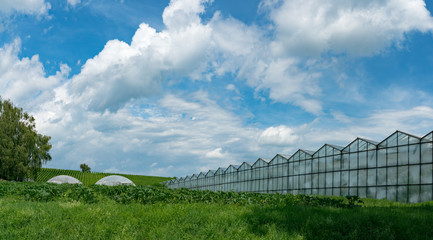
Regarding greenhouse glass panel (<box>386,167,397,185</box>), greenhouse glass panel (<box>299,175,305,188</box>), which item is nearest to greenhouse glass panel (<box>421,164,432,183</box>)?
greenhouse glass panel (<box>386,167,397,185</box>)

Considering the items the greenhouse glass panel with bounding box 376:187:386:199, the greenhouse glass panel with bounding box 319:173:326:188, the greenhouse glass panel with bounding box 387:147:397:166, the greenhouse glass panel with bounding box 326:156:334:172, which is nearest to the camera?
the greenhouse glass panel with bounding box 387:147:397:166

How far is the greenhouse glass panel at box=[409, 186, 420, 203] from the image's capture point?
24.6m

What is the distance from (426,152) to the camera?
80.5 ft

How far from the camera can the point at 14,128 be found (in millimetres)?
51594

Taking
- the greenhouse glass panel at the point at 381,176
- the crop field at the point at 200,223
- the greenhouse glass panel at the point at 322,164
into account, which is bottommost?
the crop field at the point at 200,223

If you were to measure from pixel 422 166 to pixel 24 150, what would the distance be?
50.6 meters

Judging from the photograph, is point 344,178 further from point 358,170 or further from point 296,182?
point 296,182

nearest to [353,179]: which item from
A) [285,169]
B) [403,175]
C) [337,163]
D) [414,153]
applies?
[337,163]

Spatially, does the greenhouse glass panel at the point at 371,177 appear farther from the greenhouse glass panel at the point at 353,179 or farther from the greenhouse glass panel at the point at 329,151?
the greenhouse glass panel at the point at 329,151

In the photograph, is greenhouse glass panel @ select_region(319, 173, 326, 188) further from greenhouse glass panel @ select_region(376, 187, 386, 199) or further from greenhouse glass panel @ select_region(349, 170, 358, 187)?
greenhouse glass panel @ select_region(376, 187, 386, 199)

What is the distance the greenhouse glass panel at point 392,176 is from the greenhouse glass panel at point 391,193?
38 cm

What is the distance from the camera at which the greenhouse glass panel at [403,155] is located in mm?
25750

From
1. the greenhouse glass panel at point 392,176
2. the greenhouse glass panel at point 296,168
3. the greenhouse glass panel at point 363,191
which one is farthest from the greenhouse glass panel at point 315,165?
the greenhouse glass panel at point 392,176

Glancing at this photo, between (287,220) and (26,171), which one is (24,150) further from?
(287,220)
